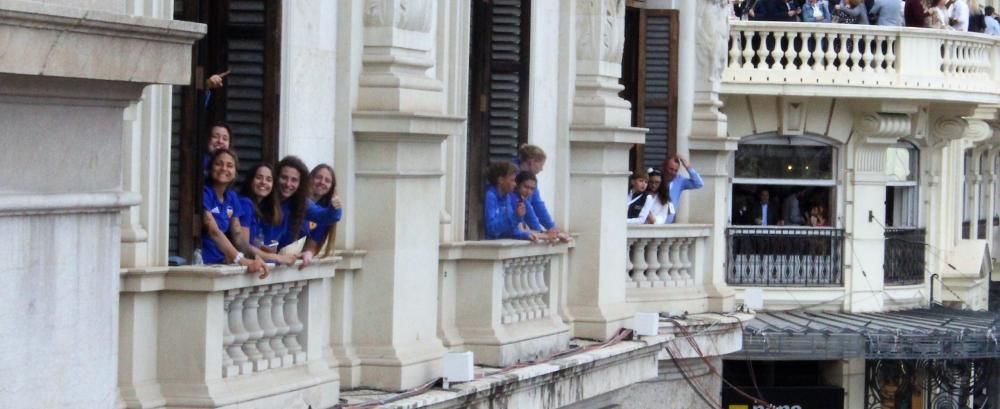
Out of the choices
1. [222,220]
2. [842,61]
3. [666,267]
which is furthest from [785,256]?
[222,220]

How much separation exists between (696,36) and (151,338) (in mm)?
12164

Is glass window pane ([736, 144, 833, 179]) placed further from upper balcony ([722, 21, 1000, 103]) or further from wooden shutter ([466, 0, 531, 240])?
wooden shutter ([466, 0, 531, 240])

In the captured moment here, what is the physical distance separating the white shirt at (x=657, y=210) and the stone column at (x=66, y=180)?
1350 cm

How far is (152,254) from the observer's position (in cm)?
1244

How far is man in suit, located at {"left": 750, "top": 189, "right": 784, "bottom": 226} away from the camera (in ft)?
117

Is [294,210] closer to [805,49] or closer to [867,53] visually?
[805,49]

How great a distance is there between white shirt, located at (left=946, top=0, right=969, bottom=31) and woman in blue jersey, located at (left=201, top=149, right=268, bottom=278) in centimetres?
2483

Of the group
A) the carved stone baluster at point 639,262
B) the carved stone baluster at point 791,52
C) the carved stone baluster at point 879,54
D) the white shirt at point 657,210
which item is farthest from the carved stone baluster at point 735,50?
the carved stone baluster at point 639,262

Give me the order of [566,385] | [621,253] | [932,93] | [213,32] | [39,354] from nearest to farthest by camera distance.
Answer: [39,354] → [213,32] → [566,385] → [621,253] → [932,93]

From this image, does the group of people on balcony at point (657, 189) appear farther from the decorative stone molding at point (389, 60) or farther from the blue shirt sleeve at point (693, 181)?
the decorative stone molding at point (389, 60)

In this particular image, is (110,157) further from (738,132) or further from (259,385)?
(738,132)

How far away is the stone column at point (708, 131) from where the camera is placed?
23875mm

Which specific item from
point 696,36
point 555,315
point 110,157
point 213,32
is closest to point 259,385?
point 213,32

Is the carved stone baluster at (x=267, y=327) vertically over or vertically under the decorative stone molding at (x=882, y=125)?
under
